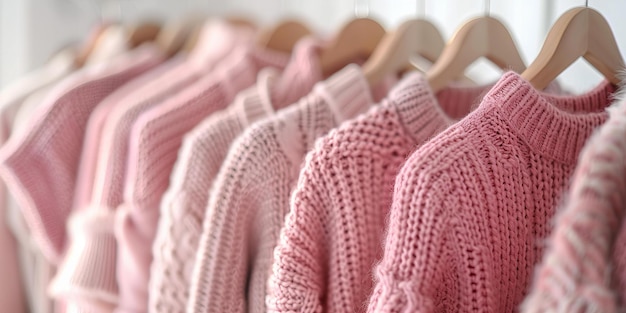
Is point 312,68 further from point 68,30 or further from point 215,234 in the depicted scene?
point 68,30

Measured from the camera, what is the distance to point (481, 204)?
49cm

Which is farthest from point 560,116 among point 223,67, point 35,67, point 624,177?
point 35,67

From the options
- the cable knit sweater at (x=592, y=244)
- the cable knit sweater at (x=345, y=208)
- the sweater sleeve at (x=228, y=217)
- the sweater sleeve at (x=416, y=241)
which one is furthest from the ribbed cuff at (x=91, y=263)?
the cable knit sweater at (x=592, y=244)

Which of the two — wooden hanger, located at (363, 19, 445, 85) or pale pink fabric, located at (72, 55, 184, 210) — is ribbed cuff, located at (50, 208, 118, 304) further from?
wooden hanger, located at (363, 19, 445, 85)

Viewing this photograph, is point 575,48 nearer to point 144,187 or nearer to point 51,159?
point 144,187

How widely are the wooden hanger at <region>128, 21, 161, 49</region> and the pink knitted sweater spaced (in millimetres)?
270

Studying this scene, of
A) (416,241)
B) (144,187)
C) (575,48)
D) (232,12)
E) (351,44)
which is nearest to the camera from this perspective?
(416,241)

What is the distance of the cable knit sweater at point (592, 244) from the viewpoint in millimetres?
333

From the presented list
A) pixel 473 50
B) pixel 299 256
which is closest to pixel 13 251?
pixel 299 256

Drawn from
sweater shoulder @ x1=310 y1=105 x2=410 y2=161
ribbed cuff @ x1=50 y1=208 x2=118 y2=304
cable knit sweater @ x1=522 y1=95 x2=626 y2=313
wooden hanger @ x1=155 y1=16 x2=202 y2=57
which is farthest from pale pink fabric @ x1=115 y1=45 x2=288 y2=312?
cable knit sweater @ x1=522 y1=95 x2=626 y2=313

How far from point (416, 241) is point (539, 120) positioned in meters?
0.15

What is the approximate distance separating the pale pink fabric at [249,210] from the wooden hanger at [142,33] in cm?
62

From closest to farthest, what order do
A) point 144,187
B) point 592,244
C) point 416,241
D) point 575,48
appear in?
point 592,244 < point 416,241 < point 575,48 < point 144,187

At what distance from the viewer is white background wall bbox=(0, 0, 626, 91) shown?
0.94 meters
